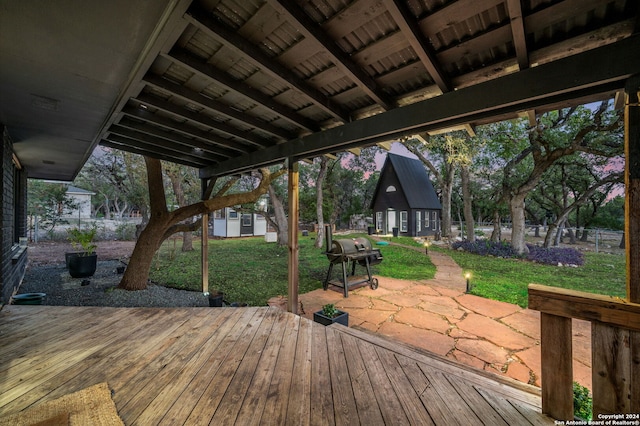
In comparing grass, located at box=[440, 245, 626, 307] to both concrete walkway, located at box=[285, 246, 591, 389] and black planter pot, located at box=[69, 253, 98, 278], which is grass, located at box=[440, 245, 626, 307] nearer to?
concrete walkway, located at box=[285, 246, 591, 389]

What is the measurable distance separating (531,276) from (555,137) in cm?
545

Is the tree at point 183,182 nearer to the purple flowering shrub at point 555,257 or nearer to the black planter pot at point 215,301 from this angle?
the black planter pot at point 215,301

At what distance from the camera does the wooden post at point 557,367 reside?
1.77 metres

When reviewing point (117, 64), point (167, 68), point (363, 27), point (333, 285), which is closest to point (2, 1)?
point (117, 64)

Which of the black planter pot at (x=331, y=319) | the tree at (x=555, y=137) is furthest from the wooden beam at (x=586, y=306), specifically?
the tree at (x=555, y=137)

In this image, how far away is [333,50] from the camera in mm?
2074

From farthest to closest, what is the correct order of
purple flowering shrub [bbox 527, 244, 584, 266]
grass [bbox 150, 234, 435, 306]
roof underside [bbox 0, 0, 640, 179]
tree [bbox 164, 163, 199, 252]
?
tree [bbox 164, 163, 199, 252], purple flowering shrub [bbox 527, 244, 584, 266], grass [bbox 150, 234, 435, 306], roof underside [bbox 0, 0, 640, 179]

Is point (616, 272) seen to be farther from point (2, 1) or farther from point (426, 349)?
point (2, 1)

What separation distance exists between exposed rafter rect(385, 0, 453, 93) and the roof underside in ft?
0.04

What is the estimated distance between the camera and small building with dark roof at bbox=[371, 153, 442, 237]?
60.9 feet

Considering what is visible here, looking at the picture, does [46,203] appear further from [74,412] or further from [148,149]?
[74,412]

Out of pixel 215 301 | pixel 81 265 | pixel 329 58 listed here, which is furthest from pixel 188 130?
pixel 81 265

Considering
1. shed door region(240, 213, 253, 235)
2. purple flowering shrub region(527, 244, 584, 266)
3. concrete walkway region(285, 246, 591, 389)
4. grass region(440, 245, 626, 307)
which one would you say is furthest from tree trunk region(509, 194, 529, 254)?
shed door region(240, 213, 253, 235)

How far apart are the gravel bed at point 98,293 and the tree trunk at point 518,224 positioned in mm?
11738
